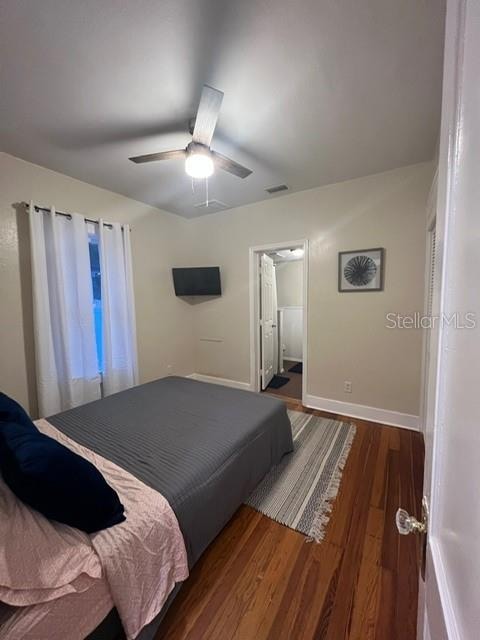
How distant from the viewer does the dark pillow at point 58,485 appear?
92 cm

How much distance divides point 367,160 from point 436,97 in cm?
80

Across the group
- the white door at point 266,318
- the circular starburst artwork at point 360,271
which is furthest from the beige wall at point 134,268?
the circular starburst artwork at point 360,271

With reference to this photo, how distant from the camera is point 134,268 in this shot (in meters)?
3.34

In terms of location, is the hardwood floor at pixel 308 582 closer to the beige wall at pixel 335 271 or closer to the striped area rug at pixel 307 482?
the striped area rug at pixel 307 482

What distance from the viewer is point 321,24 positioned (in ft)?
4.02

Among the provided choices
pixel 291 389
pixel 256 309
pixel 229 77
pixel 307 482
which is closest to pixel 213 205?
pixel 256 309

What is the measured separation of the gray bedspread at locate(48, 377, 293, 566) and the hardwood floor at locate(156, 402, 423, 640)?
180mm

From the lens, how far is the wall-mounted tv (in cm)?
383

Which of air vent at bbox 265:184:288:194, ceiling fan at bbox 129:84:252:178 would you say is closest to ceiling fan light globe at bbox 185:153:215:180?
ceiling fan at bbox 129:84:252:178

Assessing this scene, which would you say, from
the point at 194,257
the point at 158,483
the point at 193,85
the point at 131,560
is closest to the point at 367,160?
the point at 193,85

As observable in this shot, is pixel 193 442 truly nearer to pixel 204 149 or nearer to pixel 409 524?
pixel 409 524

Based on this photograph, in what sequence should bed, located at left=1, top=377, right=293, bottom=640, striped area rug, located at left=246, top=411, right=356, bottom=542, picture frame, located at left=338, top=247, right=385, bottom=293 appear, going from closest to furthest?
bed, located at left=1, top=377, right=293, bottom=640
striped area rug, located at left=246, top=411, right=356, bottom=542
picture frame, located at left=338, top=247, right=385, bottom=293

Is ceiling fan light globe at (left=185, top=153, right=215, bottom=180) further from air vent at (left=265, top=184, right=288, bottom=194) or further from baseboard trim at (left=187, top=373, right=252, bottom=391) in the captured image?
baseboard trim at (left=187, top=373, right=252, bottom=391)

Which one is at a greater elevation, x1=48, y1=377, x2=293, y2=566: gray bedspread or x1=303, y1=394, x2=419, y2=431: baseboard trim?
x1=48, y1=377, x2=293, y2=566: gray bedspread
